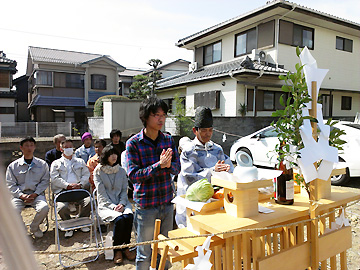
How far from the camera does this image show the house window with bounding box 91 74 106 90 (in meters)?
24.7

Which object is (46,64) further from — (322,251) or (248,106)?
(322,251)

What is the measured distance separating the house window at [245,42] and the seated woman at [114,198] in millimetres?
11398

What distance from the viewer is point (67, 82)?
78.2ft

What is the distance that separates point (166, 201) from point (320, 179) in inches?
56.8

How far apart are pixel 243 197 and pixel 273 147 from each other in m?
6.77

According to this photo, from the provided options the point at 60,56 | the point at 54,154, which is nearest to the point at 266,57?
the point at 54,154

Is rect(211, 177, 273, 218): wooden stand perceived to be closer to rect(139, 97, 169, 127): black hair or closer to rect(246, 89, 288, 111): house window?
rect(139, 97, 169, 127): black hair

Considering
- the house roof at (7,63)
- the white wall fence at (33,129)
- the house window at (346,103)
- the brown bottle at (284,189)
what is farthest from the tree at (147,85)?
the brown bottle at (284,189)

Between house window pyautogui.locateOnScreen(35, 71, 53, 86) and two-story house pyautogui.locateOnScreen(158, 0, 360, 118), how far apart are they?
40.9 ft

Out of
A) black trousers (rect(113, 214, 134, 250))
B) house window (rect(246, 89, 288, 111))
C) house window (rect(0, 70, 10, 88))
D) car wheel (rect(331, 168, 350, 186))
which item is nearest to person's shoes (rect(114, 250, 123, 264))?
black trousers (rect(113, 214, 134, 250))

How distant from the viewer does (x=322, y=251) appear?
7.36 feet

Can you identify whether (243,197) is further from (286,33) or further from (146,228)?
(286,33)

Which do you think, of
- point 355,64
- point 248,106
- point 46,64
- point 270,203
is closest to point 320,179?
point 270,203

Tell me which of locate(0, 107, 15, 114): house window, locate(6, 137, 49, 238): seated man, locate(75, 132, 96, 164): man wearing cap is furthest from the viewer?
locate(0, 107, 15, 114): house window
